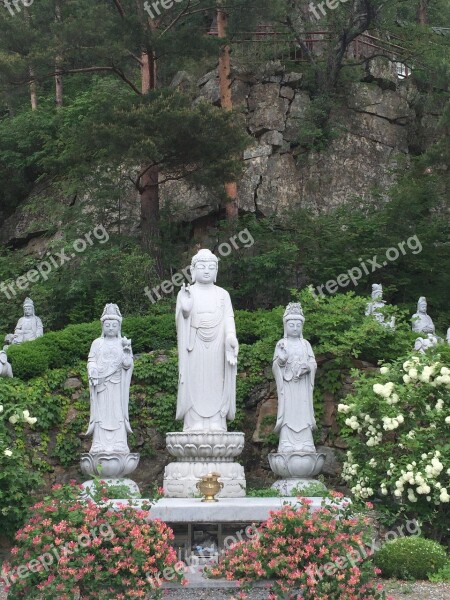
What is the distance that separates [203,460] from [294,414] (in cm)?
137

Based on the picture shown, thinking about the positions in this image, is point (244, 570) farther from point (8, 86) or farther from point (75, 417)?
point (8, 86)

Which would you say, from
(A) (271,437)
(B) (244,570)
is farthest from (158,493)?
(A) (271,437)

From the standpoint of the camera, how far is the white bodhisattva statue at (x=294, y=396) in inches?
483

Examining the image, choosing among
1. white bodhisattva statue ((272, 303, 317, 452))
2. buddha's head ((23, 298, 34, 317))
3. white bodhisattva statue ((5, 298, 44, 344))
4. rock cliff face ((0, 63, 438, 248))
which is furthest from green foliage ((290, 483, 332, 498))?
rock cliff face ((0, 63, 438, 248))

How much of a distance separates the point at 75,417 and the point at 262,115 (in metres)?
12.6

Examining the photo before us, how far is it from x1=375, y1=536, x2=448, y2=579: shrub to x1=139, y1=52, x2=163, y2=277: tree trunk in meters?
11.1

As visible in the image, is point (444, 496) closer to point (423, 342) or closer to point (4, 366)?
point (423, 342)

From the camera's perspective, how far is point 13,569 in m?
7.73

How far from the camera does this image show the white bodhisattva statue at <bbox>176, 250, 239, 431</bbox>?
11.9m

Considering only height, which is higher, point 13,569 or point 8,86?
point 8,86

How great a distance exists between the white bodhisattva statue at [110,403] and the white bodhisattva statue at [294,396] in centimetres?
179

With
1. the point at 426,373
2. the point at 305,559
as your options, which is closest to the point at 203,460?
the point at 426,373

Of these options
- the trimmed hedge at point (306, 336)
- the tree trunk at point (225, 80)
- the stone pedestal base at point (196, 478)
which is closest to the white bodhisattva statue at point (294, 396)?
the stone pedestal base at point (196, 478)

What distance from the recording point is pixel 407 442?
34.6 feet
